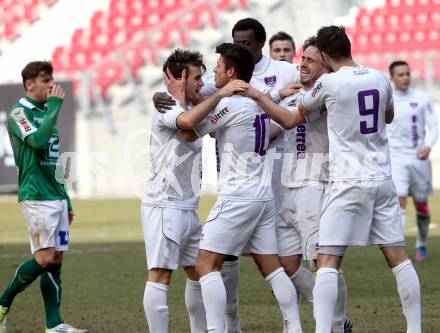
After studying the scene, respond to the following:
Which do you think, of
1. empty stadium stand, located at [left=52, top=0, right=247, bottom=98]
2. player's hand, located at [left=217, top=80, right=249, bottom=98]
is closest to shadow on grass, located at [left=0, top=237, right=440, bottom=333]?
player's hand, located at [left=217, top=80, right=249, bottom=98]

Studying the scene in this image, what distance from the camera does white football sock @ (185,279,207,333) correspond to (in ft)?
22.5

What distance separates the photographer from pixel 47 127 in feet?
24.1

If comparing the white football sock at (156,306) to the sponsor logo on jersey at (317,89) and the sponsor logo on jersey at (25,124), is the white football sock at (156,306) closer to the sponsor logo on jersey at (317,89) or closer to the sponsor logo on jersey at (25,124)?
the sponsor logo on jersey at (317,89)

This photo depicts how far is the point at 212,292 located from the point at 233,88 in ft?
4.23

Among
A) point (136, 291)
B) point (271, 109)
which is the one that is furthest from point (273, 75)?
point (136, 291)

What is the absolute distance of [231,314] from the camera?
23.5 ft

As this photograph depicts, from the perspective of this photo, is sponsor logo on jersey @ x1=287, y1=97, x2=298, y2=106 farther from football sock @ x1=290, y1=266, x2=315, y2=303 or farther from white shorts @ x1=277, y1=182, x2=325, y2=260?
football sock @ x1=290, y1=266, x2=315, y2=303

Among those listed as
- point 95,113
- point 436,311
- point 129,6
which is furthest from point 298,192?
point 129,6

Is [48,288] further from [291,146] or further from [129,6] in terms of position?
[129,6]

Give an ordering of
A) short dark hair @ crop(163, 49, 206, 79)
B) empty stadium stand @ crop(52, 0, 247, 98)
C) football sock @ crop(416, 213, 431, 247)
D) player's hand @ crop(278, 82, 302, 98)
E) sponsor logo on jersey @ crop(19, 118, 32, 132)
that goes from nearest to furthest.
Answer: short dark hair @ crop(163, 49, 206, 79) < player's hand @ crop(278, 82, 302, 98) < sponsor logo on jersey @ crop(19, 118, 32, 132) < football sock @ crop(416, 213, 431, 247) < empty stadium stand @ crop(52, 0, 247, 98)

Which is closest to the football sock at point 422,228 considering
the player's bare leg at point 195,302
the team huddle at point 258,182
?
the team huddle at point 258,182

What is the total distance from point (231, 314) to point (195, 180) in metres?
1.05

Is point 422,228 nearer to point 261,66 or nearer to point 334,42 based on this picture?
point 261,66

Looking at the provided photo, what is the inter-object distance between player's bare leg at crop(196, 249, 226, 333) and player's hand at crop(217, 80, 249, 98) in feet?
3.31
